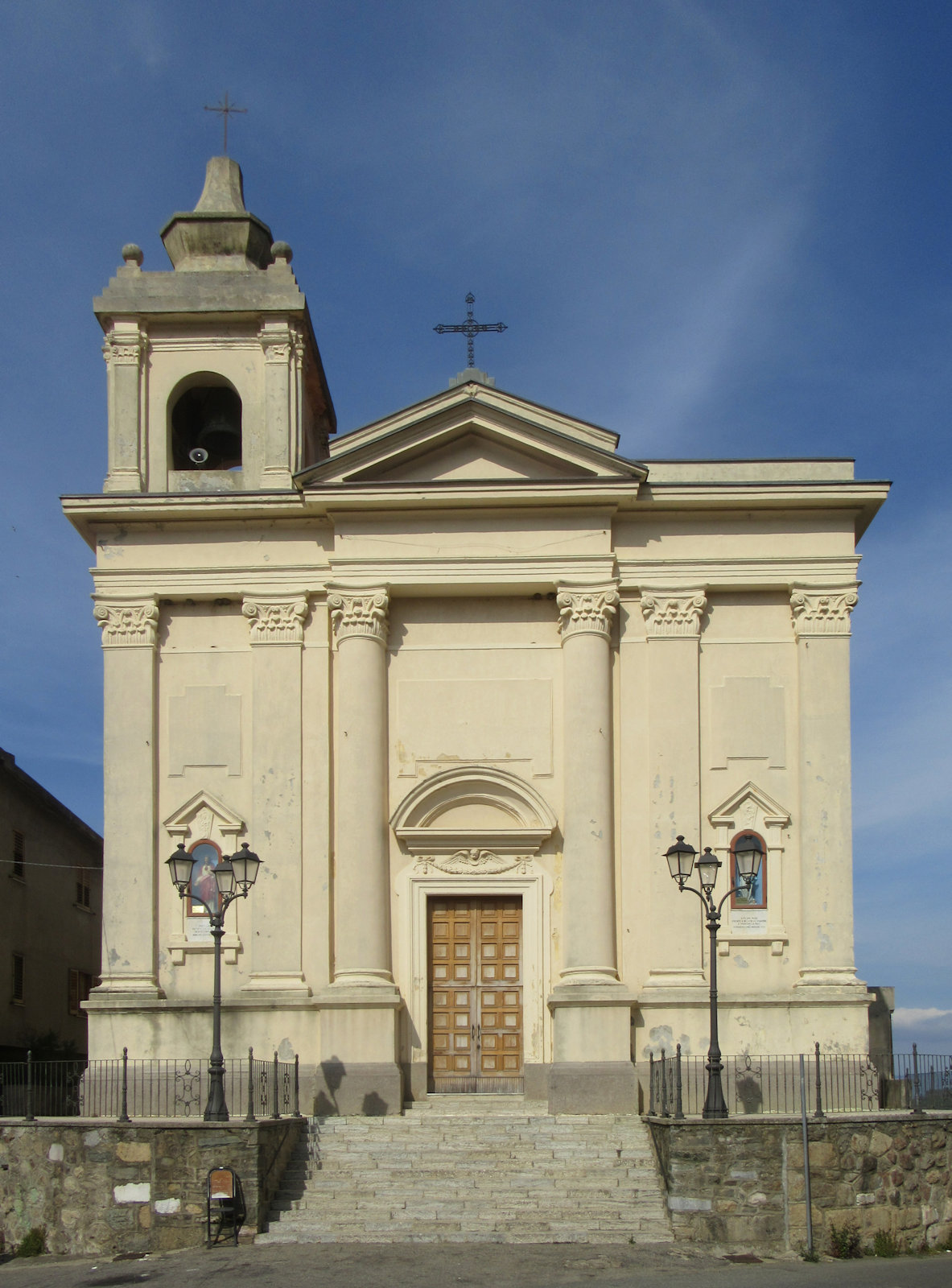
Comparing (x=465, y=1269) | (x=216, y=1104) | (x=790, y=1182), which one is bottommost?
(x=465, y=1269)

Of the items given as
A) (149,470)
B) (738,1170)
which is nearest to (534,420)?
(149,470)

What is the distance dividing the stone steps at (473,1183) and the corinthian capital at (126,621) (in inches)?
315

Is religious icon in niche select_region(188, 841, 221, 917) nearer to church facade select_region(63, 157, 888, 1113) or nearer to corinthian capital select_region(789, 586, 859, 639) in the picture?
church facade select_region(63, 157, 888, 1113)

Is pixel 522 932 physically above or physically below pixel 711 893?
below

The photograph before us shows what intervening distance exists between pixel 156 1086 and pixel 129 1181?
4537mm

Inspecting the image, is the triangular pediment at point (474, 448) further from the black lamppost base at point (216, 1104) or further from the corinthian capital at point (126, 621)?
the black lamppost base at point (216, 1104)

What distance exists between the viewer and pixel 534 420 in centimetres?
2547

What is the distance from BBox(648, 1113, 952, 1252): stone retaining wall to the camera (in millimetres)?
18781

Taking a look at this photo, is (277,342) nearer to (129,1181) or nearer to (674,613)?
(674,613)

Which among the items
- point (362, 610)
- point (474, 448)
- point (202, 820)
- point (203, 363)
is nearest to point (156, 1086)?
point (202, 820)

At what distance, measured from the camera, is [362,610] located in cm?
2498

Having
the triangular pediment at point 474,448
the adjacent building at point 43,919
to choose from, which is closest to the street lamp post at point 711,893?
the triangular pediment at point 474,448

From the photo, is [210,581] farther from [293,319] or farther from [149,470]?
[293,319]

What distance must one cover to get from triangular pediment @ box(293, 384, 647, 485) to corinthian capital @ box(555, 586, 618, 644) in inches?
67.5
